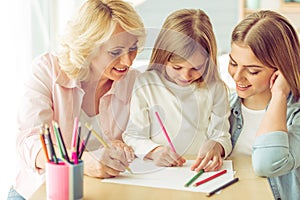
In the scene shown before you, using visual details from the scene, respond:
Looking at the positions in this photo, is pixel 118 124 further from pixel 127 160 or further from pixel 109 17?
pixel 109 17

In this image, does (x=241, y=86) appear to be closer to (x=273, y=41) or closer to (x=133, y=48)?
(x=273, y=41)

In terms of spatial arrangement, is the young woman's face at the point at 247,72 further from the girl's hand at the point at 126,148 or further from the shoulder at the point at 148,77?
the girl's hand at the point at 126,148

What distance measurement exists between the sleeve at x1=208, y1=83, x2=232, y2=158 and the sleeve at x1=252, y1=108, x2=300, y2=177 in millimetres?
82

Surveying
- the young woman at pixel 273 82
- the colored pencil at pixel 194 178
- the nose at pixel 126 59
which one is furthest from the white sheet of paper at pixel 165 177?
the nose at pixel 126 59

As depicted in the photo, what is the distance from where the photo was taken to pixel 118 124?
1259mm

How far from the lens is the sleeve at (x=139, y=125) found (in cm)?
125

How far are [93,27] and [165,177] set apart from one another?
0.37 meters

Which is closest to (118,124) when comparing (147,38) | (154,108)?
(154,108)

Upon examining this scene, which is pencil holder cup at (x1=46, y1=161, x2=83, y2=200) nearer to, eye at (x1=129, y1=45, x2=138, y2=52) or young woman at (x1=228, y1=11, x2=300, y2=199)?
eye at (x1=129, y1=45, x2=138, y2=52)

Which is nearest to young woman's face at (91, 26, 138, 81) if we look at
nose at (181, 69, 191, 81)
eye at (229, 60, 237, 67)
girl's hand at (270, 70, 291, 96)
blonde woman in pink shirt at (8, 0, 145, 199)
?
blonde woman in pink shirt at (8, 0, 145, 199)

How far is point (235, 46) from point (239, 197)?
0.39 metres

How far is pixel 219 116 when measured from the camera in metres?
1.29

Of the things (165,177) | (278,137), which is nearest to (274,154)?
(278,137)

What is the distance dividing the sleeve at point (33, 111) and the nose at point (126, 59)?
21 centimetres
